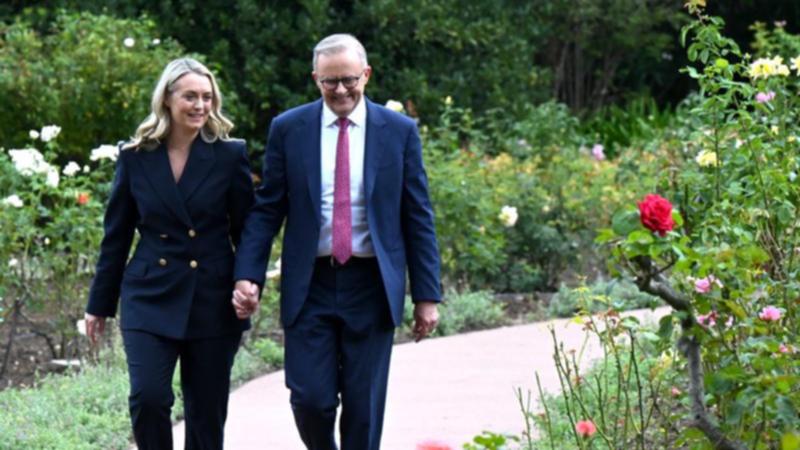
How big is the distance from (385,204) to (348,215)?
0.45ft

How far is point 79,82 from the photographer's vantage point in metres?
13.0

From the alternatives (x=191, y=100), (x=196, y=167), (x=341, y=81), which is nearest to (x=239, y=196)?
(x=196, y=167)

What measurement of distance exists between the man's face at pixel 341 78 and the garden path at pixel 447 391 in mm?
1219

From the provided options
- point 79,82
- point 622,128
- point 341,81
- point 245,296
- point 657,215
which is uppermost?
point 79,82

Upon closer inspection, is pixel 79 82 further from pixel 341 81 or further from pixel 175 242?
pixel 341 81

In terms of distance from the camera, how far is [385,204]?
18.7 feet

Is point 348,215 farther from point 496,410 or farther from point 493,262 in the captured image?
point 493,262

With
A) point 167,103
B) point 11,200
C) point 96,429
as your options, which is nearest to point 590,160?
point 11,200

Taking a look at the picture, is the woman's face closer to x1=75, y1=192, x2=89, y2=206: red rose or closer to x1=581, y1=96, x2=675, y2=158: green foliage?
x1=75, y1=192, x2=89, y2=206: red rose

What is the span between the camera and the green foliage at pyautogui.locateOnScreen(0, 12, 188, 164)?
42.6 ft

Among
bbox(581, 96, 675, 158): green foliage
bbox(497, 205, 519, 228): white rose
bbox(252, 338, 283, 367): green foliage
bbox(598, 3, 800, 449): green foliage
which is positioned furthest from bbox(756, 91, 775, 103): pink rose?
bbox(581, 96, 675, 158): green foliage

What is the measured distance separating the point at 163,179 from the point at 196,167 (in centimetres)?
12

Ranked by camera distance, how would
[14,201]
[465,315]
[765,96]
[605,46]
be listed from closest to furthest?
[765,96] < [14,201] < [465,315] < [605,46]

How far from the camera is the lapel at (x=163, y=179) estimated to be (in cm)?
587
